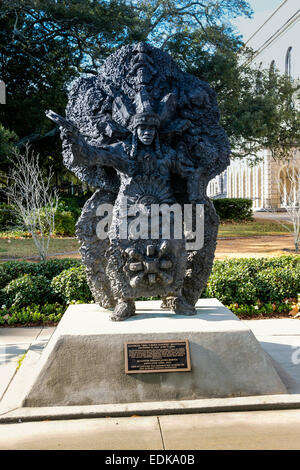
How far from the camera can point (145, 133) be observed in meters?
4.60

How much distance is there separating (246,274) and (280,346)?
7.71ft

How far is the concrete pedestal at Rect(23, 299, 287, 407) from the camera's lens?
3.85 meters

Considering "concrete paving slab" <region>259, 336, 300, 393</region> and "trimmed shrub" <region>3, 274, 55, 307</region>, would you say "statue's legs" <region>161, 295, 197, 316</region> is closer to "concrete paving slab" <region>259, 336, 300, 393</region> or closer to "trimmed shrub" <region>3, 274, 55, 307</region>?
"concrete paving slab" <region>259, 336, 300, 393</region>

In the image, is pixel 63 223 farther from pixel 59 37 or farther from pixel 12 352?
pixel 12 352

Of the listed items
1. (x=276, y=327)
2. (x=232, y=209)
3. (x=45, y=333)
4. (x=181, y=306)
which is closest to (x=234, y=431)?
(x=181, y=306)

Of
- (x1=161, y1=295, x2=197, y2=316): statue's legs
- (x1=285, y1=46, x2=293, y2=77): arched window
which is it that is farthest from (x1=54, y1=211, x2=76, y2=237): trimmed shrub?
(x1=285, y1=46, x2=293, y2=77): arched window

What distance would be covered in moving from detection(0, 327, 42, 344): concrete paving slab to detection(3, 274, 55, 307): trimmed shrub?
847mm

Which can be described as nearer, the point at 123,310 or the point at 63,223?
the point at 123,310

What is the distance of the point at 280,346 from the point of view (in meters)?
5.28

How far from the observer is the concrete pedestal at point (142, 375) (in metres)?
3.85

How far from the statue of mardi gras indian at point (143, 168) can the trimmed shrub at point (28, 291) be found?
268 centimetres

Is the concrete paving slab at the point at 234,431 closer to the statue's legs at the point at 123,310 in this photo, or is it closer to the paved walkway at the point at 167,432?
the paved walkway at the point at 167,432

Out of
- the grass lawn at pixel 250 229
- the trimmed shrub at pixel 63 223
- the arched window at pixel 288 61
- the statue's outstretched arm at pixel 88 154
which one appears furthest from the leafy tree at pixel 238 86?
the arched window at pixel 288 61

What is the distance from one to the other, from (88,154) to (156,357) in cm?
200
